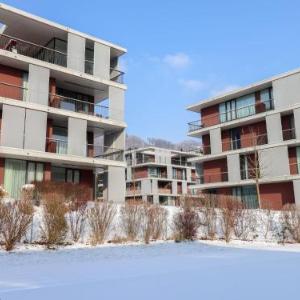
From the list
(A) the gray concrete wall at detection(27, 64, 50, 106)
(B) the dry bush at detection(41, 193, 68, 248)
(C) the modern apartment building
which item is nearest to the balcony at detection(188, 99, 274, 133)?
(C) the modern apartment building

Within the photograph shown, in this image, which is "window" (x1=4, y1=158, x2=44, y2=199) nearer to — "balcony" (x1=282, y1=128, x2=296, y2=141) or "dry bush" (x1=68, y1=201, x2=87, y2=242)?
"dry bush" (x1=68, y1=201, x2=87, y2=242)

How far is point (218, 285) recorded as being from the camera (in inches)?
271

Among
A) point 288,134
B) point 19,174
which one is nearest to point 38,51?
point 19,174

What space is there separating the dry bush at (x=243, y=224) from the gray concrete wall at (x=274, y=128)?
19.2 m

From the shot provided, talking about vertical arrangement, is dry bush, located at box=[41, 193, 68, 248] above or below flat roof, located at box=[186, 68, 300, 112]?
below

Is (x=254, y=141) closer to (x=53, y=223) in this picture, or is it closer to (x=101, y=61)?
(x=101, y=61)

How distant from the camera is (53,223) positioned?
13.3 metres

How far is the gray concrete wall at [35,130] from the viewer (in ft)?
81.0

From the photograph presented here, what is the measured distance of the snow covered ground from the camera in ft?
20.4

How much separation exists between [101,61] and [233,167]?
18058mm

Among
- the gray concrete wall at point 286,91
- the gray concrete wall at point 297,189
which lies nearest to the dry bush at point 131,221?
the gray concrete wall at point 297,189

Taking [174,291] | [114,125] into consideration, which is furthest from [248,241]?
[114,125]

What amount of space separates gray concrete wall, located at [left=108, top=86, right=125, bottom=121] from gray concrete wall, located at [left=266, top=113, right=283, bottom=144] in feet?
51.1

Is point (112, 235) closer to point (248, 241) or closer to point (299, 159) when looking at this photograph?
point (248, 241)
